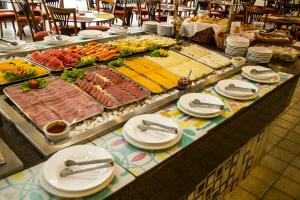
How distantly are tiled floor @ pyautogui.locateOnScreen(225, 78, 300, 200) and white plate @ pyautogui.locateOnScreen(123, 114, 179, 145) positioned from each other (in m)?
1.32

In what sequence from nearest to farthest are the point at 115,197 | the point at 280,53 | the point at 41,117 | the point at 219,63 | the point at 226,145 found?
1. the point at 115,197
2. the point at 41,117
3. the point at 226,145
4. the point at 219,63
5. the point at 280,53

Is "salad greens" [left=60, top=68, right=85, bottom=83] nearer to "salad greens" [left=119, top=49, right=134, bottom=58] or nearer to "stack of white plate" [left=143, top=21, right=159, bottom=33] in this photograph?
"salad greens" [left=119, top=49, right=134, bottom=58]

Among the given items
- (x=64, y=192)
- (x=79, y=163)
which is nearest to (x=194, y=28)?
(x=79, y=163)

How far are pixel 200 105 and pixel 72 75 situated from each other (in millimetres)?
888

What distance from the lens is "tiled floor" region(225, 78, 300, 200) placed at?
2.37 metres

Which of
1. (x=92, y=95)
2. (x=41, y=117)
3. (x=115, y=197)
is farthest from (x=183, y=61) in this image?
(x=115, y=197)

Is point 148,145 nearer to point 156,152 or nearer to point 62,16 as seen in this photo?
point 156,152

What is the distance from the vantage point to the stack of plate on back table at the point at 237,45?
2604mm

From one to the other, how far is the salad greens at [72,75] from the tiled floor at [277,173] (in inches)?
62.2

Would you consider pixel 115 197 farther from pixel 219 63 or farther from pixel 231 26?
pixel 231 26

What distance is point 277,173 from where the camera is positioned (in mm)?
2623

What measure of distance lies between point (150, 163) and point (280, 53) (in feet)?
6.84

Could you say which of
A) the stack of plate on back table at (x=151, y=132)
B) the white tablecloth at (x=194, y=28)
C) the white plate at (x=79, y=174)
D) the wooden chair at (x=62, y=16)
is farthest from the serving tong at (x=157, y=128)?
the wooden chair at (x=62, y=16)

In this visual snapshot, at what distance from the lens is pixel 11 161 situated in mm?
1056
